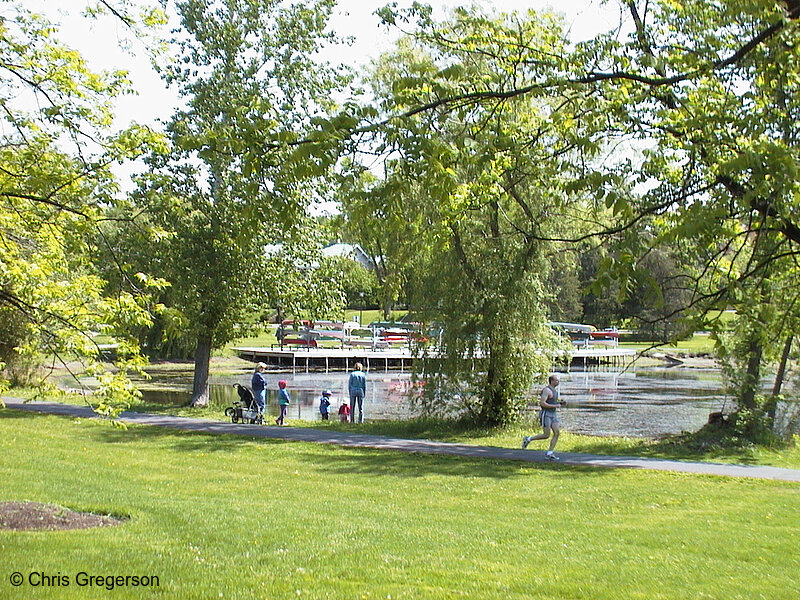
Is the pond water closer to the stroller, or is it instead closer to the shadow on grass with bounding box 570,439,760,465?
the shadow on grass with bounding box 570,439,760,465

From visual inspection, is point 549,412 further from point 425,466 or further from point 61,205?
point 61,205

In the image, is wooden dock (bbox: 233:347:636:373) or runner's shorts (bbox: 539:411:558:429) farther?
wooden dock (bbox: 233:347:636:373)

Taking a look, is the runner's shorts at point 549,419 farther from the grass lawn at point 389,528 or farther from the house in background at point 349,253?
the house in background at point 349,253

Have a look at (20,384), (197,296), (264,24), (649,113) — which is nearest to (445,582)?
(649,113)

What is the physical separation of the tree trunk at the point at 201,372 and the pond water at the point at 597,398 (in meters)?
0.93

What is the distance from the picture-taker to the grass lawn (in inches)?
267

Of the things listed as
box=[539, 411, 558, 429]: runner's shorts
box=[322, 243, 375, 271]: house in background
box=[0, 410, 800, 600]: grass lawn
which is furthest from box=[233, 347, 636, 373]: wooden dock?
box=[0, 410, 800, 600]: grass lawn

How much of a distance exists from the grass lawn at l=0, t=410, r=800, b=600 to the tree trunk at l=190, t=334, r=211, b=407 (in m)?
9.73

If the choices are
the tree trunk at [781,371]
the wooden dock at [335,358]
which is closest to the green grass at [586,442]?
the tree trunk at [781,371]

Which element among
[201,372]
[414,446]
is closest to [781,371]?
[414,446]

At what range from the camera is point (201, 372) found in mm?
26516

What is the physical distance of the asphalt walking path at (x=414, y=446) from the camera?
15.4 meters

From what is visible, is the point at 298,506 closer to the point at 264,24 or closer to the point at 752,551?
the point at 752,551

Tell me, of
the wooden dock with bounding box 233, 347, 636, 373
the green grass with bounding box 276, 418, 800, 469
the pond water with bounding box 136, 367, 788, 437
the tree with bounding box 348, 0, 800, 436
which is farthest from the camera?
the wooden dock with bounding box 233, 347, 636, 373
